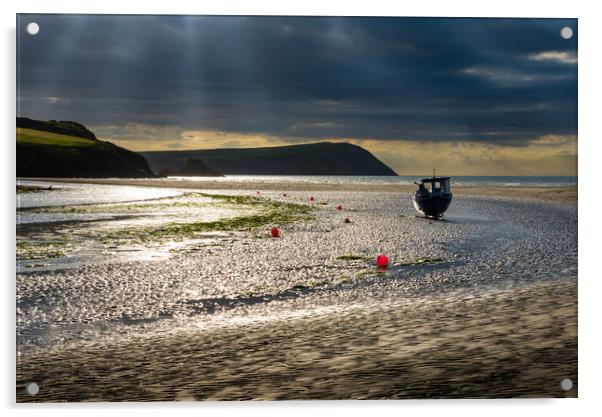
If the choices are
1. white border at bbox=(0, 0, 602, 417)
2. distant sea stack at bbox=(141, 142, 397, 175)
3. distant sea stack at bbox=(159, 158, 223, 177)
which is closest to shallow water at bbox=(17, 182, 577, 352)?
white border at bbox=(0, 0, 602, 417)

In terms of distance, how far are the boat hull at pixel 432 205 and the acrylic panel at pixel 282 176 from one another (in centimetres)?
337

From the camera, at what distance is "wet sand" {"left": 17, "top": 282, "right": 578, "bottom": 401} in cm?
521

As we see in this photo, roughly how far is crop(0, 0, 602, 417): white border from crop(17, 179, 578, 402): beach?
7.9 inches

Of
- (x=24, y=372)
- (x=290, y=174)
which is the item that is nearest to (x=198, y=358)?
(x=24, y=372)

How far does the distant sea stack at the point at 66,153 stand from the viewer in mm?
Answer: 6668

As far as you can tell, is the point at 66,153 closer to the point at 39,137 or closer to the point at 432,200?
the point at 39,137

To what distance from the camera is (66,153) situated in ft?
24.5

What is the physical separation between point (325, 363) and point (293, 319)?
108 cm

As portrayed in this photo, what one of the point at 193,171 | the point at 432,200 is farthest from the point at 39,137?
the point at 432,200

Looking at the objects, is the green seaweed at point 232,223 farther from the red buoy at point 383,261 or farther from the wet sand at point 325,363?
the red buoy at point 383,261

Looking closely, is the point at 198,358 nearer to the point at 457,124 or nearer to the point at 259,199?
the point at 457,124

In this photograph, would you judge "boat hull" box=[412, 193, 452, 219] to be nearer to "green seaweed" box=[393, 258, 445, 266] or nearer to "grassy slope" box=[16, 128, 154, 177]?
"green seaweed" box=[393, 258, 445, 266]

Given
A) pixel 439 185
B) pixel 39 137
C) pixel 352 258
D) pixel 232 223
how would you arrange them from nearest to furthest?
1. pixel 39 137
2. pixel 352 258
3. pixel 439 185
4. pixel 232 223
